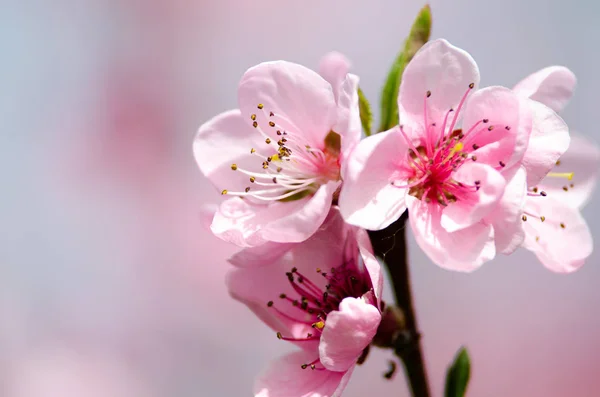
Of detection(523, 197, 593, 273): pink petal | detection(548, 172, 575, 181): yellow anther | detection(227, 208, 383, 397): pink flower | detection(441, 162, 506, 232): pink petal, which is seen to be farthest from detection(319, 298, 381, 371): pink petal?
detection(548, 172, 575, 181): yellow anther

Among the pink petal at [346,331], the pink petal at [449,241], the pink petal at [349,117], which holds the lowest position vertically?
the pink petal at [346,331]

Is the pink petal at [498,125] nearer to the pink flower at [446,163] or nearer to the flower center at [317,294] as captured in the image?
the pink flower at [446,163]

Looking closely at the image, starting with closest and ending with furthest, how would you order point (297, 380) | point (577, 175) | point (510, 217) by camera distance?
point (510, 217), point (297, 380), point (577, 175)

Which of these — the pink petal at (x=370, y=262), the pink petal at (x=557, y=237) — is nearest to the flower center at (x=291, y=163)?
the pink petal at (x=370, y=262)

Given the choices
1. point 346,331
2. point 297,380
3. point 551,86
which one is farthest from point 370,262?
point 551,86

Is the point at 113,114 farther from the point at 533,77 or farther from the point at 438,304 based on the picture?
the point at 533,77

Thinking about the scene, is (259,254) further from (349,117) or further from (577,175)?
→ (577,175)

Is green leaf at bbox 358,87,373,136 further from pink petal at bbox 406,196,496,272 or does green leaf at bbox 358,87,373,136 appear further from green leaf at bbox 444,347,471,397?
green leaf at bbox 444,347,471,397
